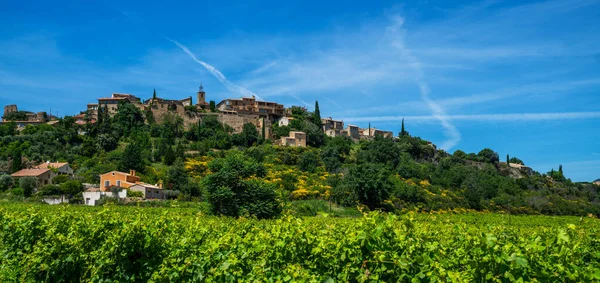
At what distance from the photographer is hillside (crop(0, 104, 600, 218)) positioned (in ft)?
167

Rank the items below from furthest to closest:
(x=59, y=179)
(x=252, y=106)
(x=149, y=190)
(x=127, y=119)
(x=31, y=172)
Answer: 1. (x=252, y=106)
2. (x=127, y=119)
3. (x=31, y=172)
4. (x=59, y=179)
5. (x=149, y=190)

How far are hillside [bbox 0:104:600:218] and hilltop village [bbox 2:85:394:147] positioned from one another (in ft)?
10.6

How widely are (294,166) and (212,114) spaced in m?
28.8

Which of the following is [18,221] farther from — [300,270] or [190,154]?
[190,154]

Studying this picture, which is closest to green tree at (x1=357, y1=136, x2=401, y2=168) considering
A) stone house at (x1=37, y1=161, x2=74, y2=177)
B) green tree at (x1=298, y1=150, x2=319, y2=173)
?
green tree at (x1=298, y1=150, x2=319, y2=173)

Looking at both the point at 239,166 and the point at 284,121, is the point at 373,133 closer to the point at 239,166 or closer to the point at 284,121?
the point at 284,121

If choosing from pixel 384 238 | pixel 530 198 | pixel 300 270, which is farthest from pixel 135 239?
pixel 530 198

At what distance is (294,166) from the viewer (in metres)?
68.1

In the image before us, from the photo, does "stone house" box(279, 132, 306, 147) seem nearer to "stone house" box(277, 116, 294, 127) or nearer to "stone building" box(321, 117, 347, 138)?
"stone house" box(277, 116, 294, 127)

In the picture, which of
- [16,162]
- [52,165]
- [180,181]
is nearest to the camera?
[180,181]

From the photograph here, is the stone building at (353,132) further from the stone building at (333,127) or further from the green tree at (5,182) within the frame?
the green tree at (5,182)

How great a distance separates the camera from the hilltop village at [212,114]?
8450 centimetres

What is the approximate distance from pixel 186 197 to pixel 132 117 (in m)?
36.3

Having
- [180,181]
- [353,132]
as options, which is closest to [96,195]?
[180,181]
